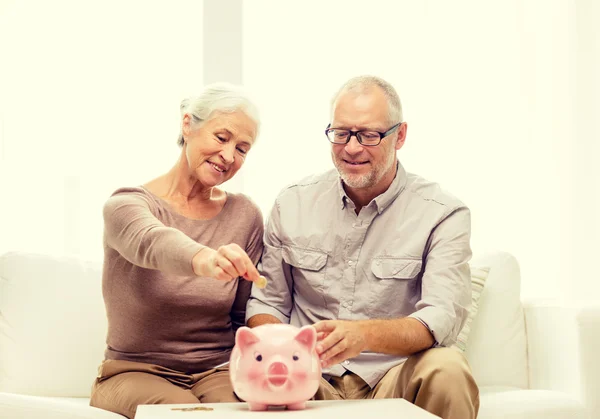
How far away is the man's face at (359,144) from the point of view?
224 centimetres

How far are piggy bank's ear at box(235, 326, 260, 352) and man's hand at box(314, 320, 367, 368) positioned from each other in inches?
7.0

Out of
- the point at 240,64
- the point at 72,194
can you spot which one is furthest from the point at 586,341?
the point at 72,194

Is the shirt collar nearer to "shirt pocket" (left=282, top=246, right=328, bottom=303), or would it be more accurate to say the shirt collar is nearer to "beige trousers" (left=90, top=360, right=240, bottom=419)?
"shirt pocket" (left=282, top=246, right=328, bottom=303)

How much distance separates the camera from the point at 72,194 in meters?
3.43

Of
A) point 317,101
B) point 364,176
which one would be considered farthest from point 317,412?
point 317,101

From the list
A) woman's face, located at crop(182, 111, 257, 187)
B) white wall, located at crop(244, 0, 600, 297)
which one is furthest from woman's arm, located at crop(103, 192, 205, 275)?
white wall, located at crop(244, 0, 600, 297)

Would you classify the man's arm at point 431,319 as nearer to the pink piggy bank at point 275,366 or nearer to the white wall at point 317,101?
the pink piggy bank at point 275,366

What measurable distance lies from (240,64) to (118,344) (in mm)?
1728

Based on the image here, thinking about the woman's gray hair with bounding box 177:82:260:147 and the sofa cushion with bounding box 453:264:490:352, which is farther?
the sofa cushion with bounding box 453:264:490:352

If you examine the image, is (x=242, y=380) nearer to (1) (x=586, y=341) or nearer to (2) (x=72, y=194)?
(1) (x=586, y=341)

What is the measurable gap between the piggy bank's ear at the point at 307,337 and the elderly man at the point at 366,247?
0.49 meters

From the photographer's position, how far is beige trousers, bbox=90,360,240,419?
1969mm

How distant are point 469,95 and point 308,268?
70.9 inches

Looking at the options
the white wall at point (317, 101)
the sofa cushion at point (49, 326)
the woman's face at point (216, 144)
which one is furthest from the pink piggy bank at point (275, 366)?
the white wall at point (317, 101)
